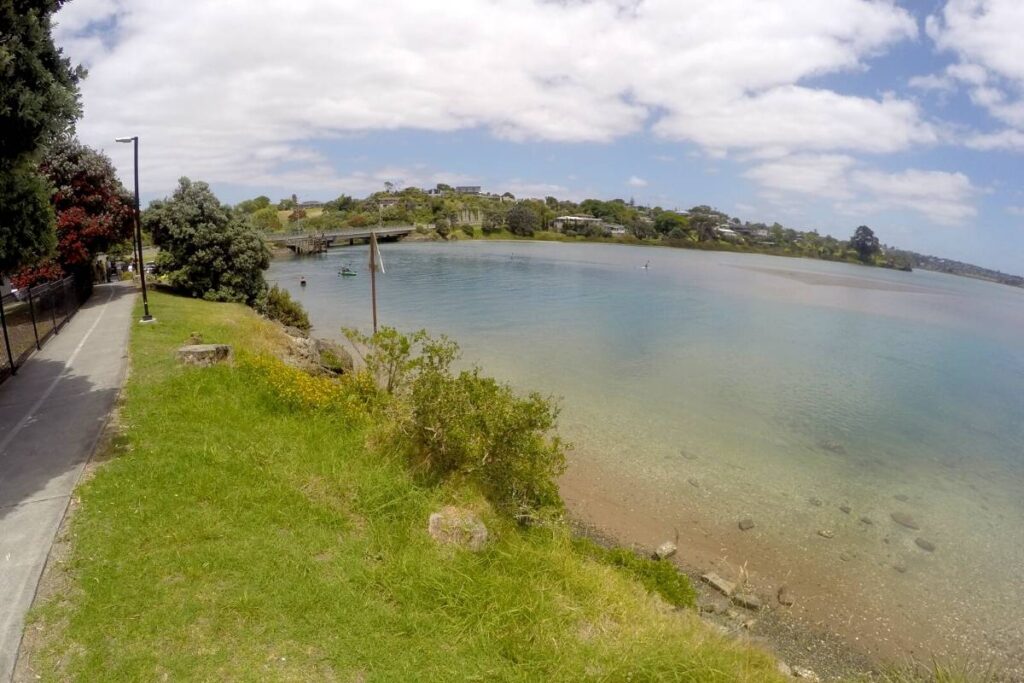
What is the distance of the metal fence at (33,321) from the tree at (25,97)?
4830 mm

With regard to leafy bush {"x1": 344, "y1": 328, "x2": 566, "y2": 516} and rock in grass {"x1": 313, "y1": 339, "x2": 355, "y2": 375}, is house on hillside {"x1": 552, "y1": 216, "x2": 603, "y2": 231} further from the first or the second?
leafy bush {"x1": 344, "y1": 328, "x2": 566, "y2": 516}

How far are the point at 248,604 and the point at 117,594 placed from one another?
4.92ft

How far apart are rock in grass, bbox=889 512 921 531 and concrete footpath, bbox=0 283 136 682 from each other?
19.6 metres

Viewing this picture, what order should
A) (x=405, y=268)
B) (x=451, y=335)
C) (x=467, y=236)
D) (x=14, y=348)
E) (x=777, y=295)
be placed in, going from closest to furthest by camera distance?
(x=14, y=348)
(x=451, y=335)
(x=777, y=295)
(x=405, y=268)
(x=467, y=236)

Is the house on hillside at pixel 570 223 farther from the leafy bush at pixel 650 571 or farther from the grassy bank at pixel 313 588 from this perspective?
the grassy bank at pixel 313 588

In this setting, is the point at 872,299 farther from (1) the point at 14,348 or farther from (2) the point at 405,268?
(1) the point at 14,348

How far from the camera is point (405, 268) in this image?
7712 centimetres

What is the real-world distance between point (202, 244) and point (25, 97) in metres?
23.7

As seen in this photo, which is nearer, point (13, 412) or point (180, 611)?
A: point (180, 611)

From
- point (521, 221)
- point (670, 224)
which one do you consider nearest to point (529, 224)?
point (521, 221)

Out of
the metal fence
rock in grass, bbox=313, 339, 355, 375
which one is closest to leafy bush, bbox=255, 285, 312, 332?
rock in grass, bbox=313, 339, 355, 375

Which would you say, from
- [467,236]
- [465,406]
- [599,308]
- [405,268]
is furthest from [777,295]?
[467,236]

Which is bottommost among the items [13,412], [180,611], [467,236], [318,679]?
[318,679]

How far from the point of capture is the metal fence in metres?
13.9
